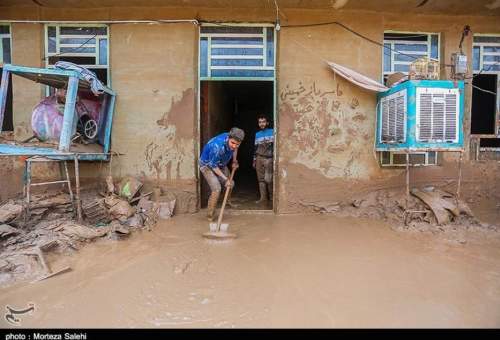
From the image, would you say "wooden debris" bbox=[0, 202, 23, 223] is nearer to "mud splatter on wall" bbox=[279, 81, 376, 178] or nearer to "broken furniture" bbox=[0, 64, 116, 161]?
"broken furniture" bbox=[0, 64, 116, 161]

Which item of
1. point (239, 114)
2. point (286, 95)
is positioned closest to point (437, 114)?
point (286, 95)

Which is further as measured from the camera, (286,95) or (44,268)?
(286,95)

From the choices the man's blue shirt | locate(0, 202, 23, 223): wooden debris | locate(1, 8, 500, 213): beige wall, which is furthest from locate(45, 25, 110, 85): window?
locate(0, 202, 23, 223): wooden debris

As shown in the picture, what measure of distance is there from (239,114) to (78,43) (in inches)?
309

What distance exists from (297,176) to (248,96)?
7.00 metres

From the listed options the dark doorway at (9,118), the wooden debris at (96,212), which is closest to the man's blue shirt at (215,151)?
the wooden debris at (96,212)

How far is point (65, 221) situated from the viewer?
15.2 ft

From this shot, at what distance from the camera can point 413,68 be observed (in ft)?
16.4

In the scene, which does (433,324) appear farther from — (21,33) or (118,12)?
(21,33)

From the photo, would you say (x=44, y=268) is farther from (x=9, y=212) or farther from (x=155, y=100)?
(x=155, y=100)

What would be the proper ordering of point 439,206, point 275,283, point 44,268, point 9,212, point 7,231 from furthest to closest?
point 439,206 → point 9,212 → point 7,231 → point 44,268 → point 275,283

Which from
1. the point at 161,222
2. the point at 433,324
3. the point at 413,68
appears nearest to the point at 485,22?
the point at 413,68

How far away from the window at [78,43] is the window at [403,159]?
502 cm
